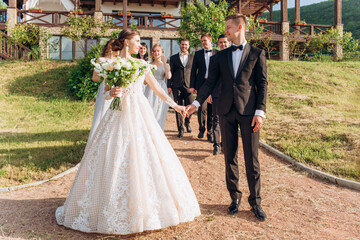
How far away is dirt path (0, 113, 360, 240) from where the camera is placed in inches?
138

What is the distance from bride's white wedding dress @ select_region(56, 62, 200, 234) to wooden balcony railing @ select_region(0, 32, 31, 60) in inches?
681

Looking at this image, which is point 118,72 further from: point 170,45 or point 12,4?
point 12,4

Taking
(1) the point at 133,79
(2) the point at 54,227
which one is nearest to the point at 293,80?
(1) the point at 133,79

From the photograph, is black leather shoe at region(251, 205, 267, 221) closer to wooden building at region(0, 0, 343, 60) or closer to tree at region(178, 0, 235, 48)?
tree at region(178, 0, 235, 48)

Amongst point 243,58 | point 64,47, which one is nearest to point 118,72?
point 243,58

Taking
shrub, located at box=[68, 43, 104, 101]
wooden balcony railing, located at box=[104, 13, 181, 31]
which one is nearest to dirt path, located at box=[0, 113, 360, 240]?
shrub, located at box=[68, 43, 104, 101]

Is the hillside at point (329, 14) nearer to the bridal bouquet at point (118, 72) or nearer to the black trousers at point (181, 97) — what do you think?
the black trousers at point (181, 97)

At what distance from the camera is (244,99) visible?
388 centimetres

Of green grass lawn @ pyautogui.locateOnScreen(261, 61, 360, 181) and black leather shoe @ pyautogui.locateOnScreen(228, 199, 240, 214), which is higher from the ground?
green grass lawn @ pyautogui.locateOnScreen(261, 61, 360, 181)

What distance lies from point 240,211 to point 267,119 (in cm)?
632

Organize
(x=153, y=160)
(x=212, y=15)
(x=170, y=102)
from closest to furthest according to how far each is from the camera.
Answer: (x=153, y=160) → (x=170, y=102) → (x=212, y=15)

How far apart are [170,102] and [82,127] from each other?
21.3ft

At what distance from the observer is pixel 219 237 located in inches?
134

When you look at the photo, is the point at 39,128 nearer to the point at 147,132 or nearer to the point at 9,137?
the point at 9,137
